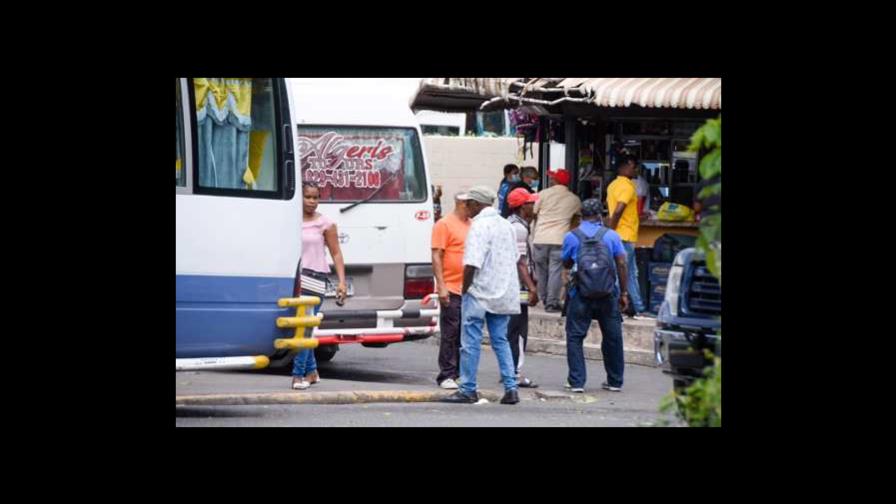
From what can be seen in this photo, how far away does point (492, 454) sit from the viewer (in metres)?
6.00

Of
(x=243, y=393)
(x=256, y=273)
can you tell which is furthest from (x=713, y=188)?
(x=243, y=393)

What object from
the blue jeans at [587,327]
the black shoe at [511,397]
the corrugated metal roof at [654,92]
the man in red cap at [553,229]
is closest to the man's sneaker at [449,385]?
the black shoe at [511,397]

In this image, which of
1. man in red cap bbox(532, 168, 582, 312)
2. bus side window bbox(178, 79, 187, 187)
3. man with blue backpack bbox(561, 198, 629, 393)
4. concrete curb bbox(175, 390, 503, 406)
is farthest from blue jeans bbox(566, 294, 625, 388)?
bus side window bbox(178, 79, 187, 187)


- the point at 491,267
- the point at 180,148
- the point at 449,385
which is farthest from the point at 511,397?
the point at 180,148

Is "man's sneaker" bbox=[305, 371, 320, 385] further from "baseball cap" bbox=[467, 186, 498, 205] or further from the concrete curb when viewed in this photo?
"baseball cap" bbox=[467, 186, 498, 205]

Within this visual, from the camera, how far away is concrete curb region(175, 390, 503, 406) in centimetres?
1055

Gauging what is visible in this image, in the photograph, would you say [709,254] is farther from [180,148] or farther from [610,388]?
[610,388]

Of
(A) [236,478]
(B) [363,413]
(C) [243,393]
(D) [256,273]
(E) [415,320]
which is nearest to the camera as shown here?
(A) [236,478]

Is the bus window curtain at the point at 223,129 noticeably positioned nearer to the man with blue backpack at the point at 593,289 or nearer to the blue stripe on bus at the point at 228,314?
the blue stripe on bus at the point at 228,314

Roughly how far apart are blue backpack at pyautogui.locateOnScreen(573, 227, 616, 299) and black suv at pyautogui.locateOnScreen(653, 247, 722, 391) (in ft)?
7.20

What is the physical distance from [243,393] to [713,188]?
21.4ft

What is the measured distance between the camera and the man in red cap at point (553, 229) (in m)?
15.4
